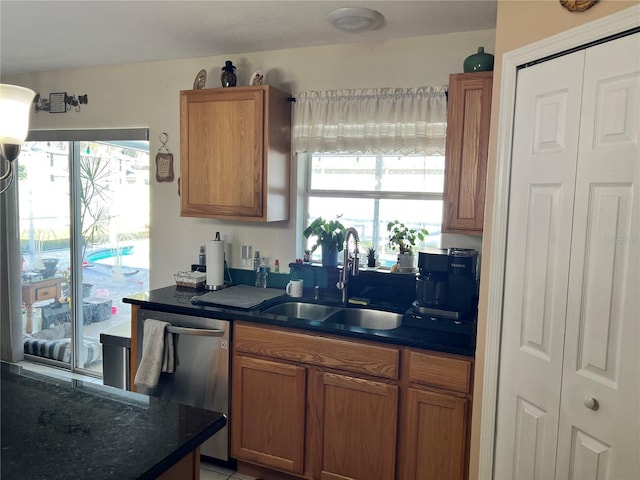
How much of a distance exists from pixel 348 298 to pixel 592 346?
1.48m

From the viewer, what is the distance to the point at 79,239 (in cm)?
391

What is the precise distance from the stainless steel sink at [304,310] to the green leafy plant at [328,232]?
0.37 metres

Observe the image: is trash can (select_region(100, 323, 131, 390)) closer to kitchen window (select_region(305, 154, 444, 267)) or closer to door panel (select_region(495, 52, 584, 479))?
kitchen window (select_region(305, 154, 444, 267))

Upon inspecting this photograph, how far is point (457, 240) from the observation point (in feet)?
8.83

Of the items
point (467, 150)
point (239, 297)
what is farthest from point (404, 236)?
point (239, 297)

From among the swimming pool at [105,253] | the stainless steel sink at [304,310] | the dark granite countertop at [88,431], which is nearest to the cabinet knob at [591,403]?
the dark granite countertop at [88,431]

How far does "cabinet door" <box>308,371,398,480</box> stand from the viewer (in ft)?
7.33

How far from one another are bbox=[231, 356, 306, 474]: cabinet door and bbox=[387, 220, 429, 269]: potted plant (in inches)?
34.5

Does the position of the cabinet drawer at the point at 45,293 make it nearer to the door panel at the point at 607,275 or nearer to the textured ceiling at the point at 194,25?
the textured ceiling at the point at 194,25

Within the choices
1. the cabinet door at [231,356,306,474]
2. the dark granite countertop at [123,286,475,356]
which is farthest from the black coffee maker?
the cabinet door at [231,356,306,474]

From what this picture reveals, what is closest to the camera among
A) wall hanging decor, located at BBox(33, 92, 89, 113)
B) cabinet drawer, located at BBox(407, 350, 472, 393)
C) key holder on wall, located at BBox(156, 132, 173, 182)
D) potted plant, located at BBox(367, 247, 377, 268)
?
cabinet drawer, located at BBox(407, 350, 472, 393)

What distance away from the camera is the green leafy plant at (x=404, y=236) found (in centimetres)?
281

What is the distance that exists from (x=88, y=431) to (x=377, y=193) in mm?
2110

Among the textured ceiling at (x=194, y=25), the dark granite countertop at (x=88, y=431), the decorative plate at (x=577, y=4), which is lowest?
the dark granite countertop at (x=88, y=431)
